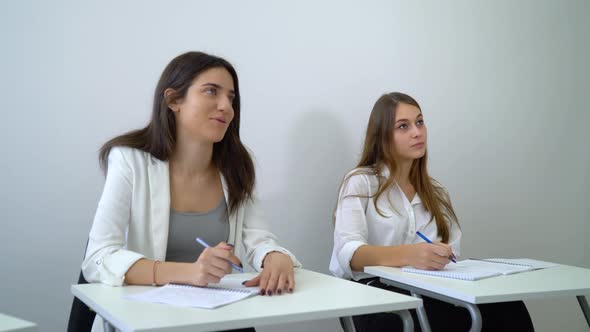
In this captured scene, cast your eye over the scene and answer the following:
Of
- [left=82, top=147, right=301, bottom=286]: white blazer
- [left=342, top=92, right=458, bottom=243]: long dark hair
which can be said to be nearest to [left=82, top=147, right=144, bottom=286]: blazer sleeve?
[left=82, top=147, right=301, bottom=286]: white blazer

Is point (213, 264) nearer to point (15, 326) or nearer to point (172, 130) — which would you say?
point (15, 326)

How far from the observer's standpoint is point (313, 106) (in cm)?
255

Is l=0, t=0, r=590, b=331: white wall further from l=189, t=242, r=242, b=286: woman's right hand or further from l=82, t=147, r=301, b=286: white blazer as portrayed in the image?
l=189, t=242, r=242, b=286: woman's right hand

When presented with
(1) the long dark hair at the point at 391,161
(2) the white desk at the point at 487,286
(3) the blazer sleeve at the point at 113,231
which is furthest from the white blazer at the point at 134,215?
(1) the long dark hair at the point at 391,161

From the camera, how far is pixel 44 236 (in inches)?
77.4

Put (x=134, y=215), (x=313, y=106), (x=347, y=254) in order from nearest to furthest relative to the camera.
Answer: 1. (x=134, y=215)
2. (x=347, y=254)
3. (x=313, y=106)

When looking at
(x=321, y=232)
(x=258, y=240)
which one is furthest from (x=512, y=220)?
(x=258, y=240)

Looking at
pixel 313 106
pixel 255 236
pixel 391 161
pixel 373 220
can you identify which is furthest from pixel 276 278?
pixel 313 106

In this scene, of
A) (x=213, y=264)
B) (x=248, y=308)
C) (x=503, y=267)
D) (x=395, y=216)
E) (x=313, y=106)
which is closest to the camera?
(x=248, y=308)

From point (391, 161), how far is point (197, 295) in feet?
4.54

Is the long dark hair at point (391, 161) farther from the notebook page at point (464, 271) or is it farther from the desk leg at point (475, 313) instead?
the desk leg at point (475, 313)

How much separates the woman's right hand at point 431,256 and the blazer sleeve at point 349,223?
0.29 m

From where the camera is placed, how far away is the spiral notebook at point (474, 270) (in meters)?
1.59

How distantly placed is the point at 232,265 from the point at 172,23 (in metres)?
1.33
